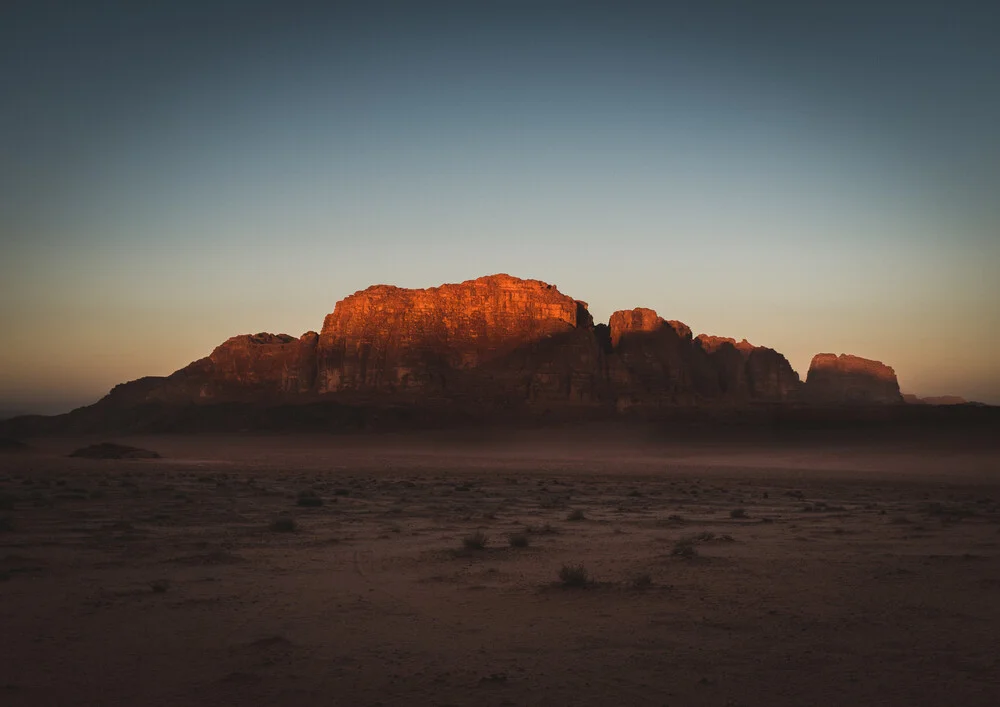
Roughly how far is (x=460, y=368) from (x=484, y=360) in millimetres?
4249

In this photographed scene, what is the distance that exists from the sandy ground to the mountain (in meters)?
90.0

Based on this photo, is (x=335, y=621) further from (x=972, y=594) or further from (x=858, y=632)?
(x=972, y=594)

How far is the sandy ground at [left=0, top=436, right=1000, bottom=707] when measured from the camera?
6.46 metres

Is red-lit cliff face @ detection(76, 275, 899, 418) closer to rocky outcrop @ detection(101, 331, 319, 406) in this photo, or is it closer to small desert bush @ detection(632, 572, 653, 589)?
rocky outcrop @ detection(101, 331, 319, 406)

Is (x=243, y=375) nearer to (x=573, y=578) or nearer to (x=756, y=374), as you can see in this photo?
(x=756, y=374)

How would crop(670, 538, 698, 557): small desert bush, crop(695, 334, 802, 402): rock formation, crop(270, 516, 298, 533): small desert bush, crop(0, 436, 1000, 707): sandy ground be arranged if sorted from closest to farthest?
1. crop(0, 436, 1000, 707): sandy ground
2. crop(670, 538, 698, 557): small desert bush
3. crop(270, 516, 298, 533): small desert bush
4. crop(695, 334, 802, 402): rock formation

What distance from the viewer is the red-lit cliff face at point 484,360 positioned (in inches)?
4660

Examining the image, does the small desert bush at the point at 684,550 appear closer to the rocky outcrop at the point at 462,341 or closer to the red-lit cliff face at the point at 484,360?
the red-lit cliff face at the point at 484,360

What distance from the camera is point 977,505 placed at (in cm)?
2333

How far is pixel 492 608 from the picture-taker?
9.20 meters

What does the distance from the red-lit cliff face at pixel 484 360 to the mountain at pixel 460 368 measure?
0.24 m

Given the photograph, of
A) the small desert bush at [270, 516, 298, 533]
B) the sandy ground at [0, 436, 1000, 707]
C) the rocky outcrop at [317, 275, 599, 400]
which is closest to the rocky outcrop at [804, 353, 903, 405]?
the rocky outcrop at [317, 275, 599, 400]

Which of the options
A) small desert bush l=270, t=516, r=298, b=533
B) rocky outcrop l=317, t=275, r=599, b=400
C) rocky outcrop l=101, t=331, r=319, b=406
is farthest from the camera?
rocky outcrop l=101, t=331, r=319, b=406

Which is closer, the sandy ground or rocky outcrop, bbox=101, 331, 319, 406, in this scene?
the sandy ground
